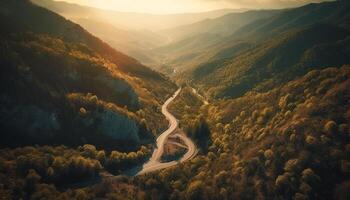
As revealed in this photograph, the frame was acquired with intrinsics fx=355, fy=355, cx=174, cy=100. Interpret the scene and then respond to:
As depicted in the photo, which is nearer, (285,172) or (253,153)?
(285,172)

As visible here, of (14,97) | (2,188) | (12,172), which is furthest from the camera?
(14,97)

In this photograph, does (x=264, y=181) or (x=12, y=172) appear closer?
(x=12, y=172)

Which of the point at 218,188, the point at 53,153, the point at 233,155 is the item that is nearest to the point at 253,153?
the point at 233,155

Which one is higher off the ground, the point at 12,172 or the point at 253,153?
the point at 12,172

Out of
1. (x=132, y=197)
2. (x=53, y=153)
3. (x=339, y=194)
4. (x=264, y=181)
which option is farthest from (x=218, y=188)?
(x=53, y=153)

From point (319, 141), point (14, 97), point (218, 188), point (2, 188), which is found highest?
point (14, 97)

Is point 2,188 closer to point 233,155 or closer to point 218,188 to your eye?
point 218,188

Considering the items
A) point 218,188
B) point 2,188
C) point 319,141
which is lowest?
point 218,188

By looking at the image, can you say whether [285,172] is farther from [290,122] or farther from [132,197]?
[132,197]

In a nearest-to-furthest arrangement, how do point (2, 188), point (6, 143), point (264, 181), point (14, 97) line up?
1. point (2, 188)
2. point (264, 181)
3. point (6, 143)
4. point (14, 97)
